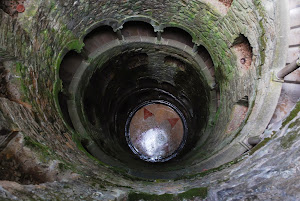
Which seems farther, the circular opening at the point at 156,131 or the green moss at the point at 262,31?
the circular opening at the point at 156,131

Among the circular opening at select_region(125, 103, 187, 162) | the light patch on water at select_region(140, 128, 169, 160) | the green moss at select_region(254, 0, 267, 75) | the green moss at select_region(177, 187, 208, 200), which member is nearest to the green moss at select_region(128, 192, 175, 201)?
the green moss at select_region(177, 187, 208, 200)

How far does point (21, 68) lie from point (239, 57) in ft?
15.9

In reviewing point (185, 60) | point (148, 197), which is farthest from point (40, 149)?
point (185, 60)

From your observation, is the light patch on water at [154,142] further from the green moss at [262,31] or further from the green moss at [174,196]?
the green moss at [174,196]

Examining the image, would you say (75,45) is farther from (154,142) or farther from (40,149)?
(154,142)

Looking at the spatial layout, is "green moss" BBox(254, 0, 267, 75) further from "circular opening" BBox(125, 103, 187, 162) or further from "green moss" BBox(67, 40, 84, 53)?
"circular opening" BBox(125, 103, 187, 162)

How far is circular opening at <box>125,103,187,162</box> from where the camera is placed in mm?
9617

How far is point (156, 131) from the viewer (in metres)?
9.92

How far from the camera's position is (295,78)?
402cm

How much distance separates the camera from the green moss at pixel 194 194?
267 cm

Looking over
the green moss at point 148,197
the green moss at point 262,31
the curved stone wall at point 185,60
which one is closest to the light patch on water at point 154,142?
the curved stone wall at point 185,60

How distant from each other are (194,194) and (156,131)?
722 cm

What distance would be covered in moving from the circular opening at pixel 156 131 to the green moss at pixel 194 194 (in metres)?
6.74

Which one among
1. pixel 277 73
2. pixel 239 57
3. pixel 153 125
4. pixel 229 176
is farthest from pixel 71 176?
pixel 153 125
